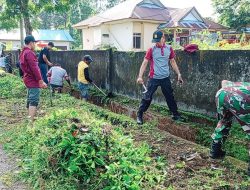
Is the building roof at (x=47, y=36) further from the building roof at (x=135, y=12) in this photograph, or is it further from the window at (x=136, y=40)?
the window at (x=136, y=40)

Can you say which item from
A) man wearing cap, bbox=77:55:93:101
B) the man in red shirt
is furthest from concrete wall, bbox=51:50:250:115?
the man in red shirt

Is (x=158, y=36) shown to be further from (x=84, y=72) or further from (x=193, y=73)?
(x=84, y=72)

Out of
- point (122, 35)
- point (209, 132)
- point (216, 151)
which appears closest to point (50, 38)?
point (122, 35)

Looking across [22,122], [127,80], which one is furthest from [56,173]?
[127,80]

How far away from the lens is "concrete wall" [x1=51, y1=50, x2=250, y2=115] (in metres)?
5.77

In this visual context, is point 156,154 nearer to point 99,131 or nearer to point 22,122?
point 99,131

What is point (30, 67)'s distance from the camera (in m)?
5.88

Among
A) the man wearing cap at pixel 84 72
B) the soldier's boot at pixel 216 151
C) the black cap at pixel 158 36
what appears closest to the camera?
the soldier's boot at pixel 216 151

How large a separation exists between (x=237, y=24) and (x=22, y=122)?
21975 mm

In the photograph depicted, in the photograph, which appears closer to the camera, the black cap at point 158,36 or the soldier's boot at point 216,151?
the soldier's boot at point 216,151

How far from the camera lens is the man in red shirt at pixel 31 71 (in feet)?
19.2

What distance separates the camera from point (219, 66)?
239 inches

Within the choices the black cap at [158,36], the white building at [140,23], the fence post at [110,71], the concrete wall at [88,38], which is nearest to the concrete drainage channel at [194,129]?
the black cap at [158,36]

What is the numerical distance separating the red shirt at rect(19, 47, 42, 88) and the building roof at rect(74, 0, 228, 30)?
1662 cm
